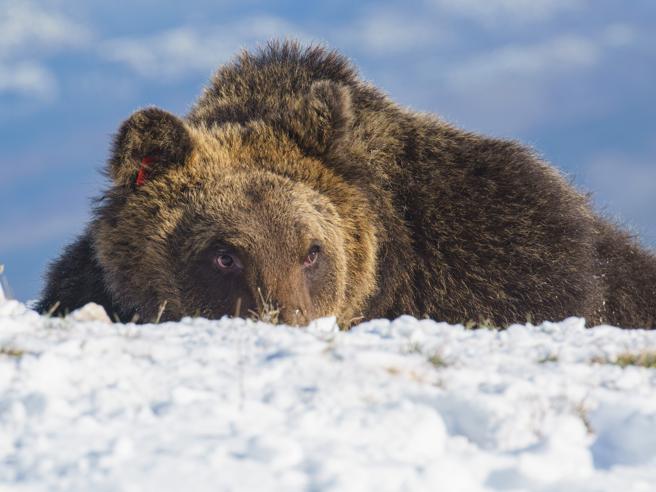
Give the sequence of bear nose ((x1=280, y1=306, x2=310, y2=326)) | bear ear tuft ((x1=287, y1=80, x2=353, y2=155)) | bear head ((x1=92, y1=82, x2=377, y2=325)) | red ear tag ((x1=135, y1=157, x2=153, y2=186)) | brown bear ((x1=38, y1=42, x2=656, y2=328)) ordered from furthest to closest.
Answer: bear ear tuft ((x1=287, y1=80, x2=353, y2=155)), red ear tag ((x1=135, y1=157, x2=153, y2=186)), brown bear ((x1=38, y1=42, x2=656, y2=328)), bear head ((x1=92, y1=82, x2=377, y2=325)), bear nose ((x1=280, y1=306, x2=310, y2=326))

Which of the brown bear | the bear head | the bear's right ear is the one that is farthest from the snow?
the bear's right ear

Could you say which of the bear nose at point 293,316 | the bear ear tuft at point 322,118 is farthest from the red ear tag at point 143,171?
the bear nose at point 293,316

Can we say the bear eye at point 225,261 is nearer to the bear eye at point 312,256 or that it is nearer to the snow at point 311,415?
the bear eye at point 312,256

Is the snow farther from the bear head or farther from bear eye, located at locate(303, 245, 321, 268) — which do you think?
bear eye, located at locate(303, 245, 321, 268)

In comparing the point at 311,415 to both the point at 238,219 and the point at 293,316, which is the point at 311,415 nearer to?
the point at 293,316

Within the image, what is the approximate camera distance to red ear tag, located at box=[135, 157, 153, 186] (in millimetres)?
8578

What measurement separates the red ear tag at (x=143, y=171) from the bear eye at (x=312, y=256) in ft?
5.36

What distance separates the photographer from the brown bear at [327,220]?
823 cm

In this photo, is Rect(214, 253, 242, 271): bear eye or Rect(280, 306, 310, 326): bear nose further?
Rect(214, 253, 242, 271): bear eye

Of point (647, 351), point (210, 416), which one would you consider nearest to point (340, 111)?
point (647, 351)

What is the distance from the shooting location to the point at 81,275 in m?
9.56

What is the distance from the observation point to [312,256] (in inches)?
329

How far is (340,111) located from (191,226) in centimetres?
176

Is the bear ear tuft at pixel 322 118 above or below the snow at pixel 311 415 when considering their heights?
above
